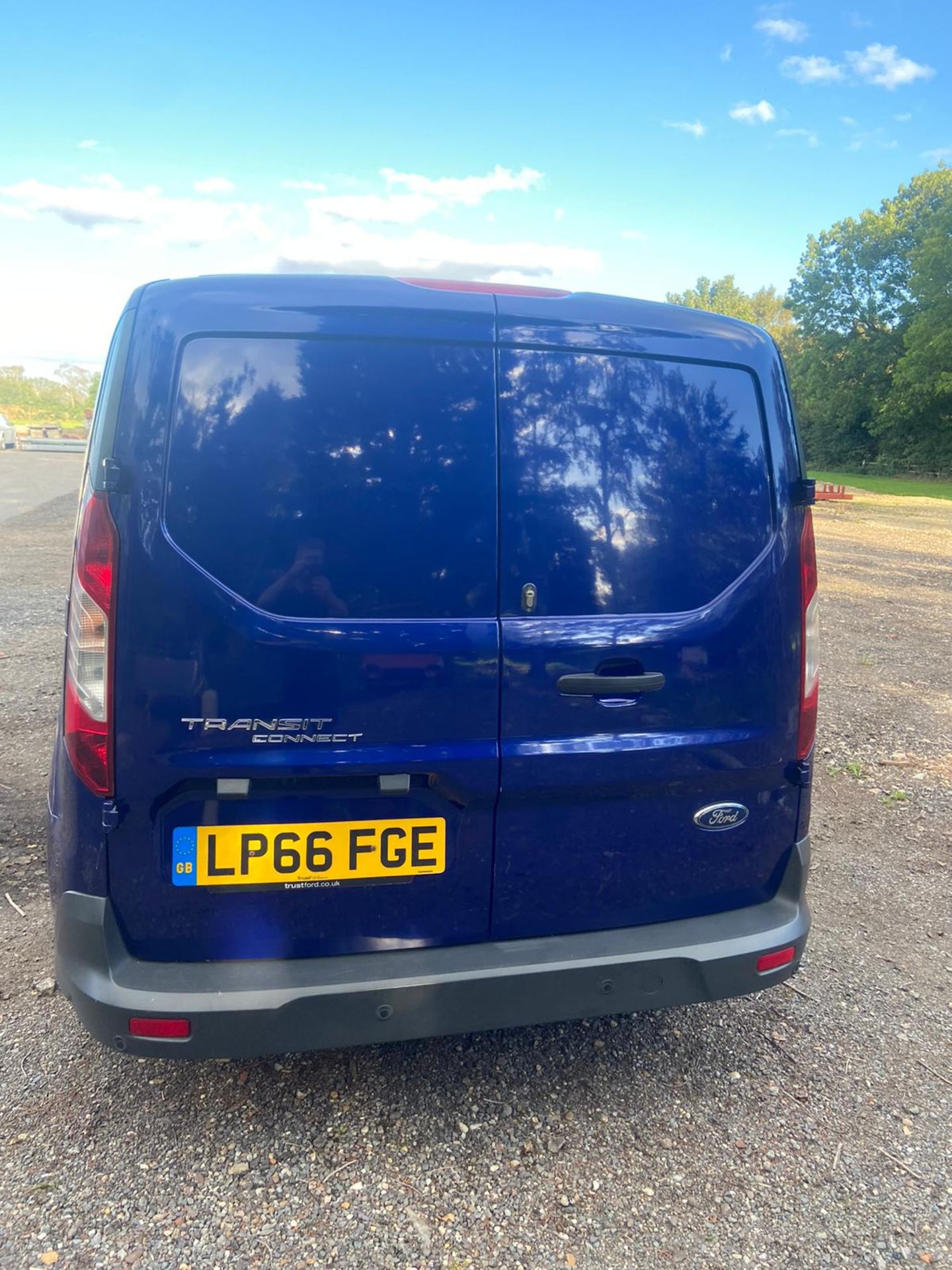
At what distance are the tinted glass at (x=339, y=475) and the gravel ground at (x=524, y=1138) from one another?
1441 millimetres

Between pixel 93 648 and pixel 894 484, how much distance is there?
49.2 metres

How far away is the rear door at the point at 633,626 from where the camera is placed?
7.36 feet

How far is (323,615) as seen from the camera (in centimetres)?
210

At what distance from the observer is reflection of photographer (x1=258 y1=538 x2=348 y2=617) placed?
82.0 inches

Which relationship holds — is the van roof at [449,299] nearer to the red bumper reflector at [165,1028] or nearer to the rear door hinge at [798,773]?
the rear door hinge at [798,773]

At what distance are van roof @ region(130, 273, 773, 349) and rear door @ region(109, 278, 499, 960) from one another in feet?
0.03

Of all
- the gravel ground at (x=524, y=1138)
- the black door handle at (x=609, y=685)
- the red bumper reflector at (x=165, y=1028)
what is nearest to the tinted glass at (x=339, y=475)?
the black door handle at (x=609, y=685)

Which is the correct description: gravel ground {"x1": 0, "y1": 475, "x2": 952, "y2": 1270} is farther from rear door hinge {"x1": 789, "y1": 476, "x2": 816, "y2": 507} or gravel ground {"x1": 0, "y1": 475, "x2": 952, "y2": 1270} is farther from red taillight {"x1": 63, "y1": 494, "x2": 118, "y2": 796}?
rear door hinge {"x1": 789, "y1": 476, "x2": 816, "y2": 507}

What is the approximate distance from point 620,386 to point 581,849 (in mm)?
1227

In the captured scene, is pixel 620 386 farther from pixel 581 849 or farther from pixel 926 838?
pixel 926 838

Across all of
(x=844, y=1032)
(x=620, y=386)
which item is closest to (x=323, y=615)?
(x=620, y=386)

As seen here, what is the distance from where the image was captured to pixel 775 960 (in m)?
2.48

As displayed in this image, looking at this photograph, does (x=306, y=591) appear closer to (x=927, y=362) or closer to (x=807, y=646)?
(x=807, y=646)

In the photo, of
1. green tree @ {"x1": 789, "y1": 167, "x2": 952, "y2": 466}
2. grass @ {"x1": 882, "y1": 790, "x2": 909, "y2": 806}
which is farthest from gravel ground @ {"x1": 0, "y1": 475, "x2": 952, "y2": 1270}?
green tree @ {"x1": 789, "y1": 167, "x2": 952, "y2": 466}
